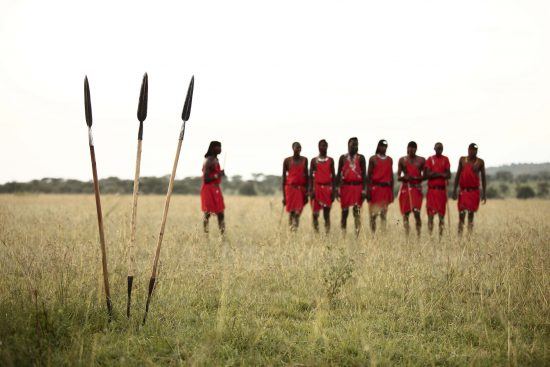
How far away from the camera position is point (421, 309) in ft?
14.7

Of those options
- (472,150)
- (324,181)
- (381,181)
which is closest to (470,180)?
(472,150)

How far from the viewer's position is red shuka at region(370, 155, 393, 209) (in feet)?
32.0

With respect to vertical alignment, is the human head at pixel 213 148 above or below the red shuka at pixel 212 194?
above

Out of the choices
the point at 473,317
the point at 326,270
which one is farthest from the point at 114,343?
the point at 473,317

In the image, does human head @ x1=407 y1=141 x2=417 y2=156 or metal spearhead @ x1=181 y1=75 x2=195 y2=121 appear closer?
metal spearhead @ x1=181 y1=75 x2=195 y2=121

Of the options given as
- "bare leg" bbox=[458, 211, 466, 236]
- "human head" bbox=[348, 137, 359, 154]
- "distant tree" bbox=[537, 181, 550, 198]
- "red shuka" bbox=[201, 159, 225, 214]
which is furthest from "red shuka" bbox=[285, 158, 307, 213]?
"distant tree" bbox=[537, 181, 550, 198]

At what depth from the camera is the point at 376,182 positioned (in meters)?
9.80

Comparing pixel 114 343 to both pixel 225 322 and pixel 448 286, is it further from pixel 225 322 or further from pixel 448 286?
pixel 448 286

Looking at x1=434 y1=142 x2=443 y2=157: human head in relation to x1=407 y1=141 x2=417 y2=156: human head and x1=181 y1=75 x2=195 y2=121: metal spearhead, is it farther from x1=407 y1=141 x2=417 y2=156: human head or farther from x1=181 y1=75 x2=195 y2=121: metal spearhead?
x1=181 y1=75 x2=195 y2=121: metal spearhead

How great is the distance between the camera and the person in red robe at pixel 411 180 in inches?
384

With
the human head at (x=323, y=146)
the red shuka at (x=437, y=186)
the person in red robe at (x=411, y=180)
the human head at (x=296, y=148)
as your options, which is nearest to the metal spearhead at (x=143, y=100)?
the human head at (x=296, y=148)

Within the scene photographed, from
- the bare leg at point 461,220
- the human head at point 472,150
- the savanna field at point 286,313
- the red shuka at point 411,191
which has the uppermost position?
the human head at point 472,150

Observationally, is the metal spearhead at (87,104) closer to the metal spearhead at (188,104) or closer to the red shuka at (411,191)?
the metal spearhead at (188,104)

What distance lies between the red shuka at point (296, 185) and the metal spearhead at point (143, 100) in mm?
6249
